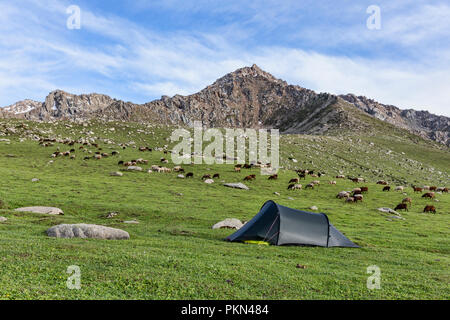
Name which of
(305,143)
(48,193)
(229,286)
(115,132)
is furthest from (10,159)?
(305,143)

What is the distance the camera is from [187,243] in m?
20.1

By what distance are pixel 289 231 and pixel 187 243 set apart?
7.10m

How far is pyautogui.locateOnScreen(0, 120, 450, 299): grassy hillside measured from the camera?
12.2 metres

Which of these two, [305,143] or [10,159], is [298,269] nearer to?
[10,159]

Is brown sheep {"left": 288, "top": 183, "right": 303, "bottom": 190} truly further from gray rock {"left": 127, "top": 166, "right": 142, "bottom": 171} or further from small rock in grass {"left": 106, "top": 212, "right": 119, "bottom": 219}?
small rock in grass {"left": 106, "top": 212, "right": 119, "bottom": 219}

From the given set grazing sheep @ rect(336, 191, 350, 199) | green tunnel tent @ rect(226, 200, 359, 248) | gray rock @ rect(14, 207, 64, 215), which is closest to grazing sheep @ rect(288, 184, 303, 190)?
grazing sheep @ rect(336, 191, 350, 199)

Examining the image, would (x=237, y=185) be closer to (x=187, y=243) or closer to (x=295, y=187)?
(x=295, y=187)

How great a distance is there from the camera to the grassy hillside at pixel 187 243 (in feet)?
40.0

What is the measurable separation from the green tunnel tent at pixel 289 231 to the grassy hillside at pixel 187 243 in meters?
1.01

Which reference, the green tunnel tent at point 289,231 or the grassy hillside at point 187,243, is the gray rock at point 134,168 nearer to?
the grassy hillside at point 187,243

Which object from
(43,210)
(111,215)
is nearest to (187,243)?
(111,215)

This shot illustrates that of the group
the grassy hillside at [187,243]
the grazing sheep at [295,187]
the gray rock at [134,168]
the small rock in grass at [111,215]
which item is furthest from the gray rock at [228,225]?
the gray rock at [134,168]

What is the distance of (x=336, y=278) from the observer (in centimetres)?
1420

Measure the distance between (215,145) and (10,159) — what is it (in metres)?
47.2
